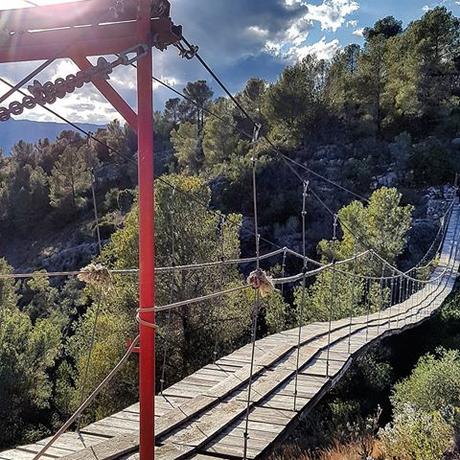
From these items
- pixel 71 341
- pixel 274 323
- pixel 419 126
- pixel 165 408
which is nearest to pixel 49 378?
pixel 71 341

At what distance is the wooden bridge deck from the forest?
0.36m

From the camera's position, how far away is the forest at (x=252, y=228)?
6.53m

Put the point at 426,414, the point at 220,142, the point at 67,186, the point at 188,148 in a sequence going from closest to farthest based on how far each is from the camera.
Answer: the point at 426,414 → the point at 220,142 → the point at 188,148 → the point at 67,186

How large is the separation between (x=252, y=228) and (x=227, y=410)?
537 inches

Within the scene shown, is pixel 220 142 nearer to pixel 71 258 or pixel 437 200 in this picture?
pixel 71 258

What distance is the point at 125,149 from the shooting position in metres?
23.0

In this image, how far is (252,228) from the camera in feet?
51.8

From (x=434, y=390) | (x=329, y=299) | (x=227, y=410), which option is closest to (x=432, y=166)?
(x=329, y=299)

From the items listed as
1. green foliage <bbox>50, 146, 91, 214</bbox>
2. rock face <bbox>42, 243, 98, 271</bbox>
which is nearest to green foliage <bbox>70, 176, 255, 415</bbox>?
rock face <bbox>42, 243, 98, 271</bbox>

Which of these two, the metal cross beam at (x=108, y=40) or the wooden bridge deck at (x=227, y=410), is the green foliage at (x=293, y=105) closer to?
the wooden bridge deck at (x=227, y=410)

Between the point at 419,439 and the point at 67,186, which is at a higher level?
the point at 67,186

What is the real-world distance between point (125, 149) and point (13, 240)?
19.5ft

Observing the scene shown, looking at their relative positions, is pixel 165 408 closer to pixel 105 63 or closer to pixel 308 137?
pixel 105 63

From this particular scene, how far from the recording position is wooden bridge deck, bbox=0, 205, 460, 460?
173 centimetres
